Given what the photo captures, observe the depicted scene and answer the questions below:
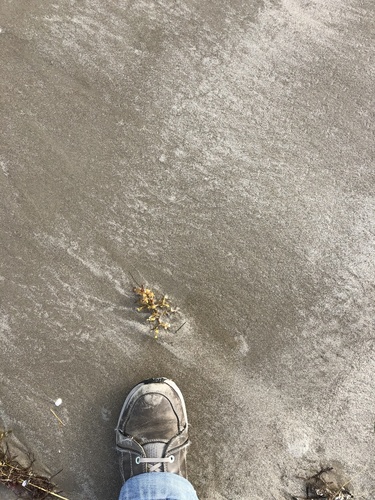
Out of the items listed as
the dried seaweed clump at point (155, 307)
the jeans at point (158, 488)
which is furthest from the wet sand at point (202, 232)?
the jeans at point (158, 488)

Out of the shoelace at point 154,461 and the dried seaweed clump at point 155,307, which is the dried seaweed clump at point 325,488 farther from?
the dried seaweed clump at point 155,307

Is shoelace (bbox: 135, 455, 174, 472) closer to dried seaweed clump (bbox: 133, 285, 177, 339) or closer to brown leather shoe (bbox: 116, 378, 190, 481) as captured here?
brown leather shoe (bbox: 116, 378, 190, 481)

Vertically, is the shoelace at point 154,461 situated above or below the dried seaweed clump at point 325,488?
below

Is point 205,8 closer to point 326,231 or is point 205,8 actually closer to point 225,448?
point 326,231

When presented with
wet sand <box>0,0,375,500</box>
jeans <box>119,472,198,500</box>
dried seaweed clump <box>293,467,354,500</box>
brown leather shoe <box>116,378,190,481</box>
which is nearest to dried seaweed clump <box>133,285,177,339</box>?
wet sand <box>0,0,375,500</box>

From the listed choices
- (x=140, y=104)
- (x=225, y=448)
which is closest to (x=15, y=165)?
(x=140, y=104)

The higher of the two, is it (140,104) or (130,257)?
(140,104)

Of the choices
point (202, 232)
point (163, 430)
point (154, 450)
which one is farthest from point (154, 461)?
point (202, 232)
